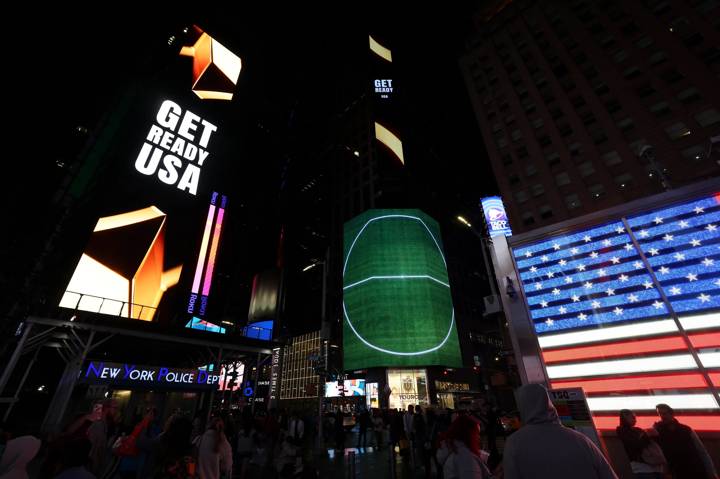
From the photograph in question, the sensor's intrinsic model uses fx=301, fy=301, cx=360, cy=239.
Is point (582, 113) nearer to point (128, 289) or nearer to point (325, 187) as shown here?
point (325, 187)

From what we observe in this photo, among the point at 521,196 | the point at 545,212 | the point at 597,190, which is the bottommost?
the point at 545,212

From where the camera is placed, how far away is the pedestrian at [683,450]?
404cm

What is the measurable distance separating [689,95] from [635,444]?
41125 mm

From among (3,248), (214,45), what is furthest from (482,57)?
(3,248)

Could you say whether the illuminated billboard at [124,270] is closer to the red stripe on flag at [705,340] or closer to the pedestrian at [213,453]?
the pedestrian at [213,453]

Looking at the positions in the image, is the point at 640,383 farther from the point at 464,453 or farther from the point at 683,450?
the point at 464,453

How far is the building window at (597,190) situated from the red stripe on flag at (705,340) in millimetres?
34471

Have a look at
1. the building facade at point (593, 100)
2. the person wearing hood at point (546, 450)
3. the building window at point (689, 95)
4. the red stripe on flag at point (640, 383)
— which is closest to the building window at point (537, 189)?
the building facade at point (593, 100)

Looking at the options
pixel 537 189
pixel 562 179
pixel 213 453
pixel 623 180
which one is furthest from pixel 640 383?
pixel 562 179

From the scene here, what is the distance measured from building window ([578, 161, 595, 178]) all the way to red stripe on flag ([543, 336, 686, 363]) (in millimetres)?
36089

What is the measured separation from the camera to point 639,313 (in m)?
4.93

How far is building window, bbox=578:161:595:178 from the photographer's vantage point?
1303 inches

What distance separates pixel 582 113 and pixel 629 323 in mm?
40990

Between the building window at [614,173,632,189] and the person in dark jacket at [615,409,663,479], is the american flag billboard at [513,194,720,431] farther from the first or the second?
the building window at [614,173,632,189]
